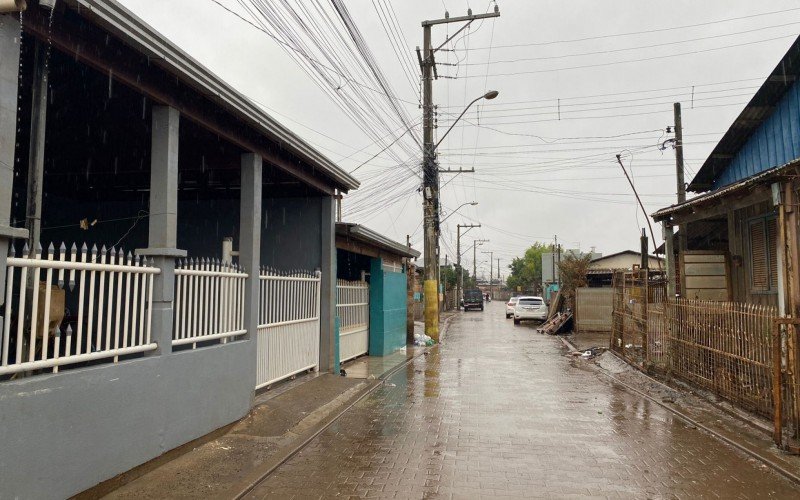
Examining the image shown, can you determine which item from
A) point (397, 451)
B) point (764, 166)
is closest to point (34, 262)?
point (397, 451)

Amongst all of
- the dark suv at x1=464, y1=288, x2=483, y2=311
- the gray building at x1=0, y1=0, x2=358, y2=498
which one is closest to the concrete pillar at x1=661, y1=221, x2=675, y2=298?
the gray building at x1=0, y1=0, x2=358, y2=498

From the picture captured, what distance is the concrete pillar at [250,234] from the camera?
748cm

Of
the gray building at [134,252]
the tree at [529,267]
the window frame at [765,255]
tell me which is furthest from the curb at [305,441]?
the tree at [529,267]

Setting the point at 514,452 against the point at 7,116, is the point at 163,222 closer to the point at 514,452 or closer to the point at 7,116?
the point at 7,116

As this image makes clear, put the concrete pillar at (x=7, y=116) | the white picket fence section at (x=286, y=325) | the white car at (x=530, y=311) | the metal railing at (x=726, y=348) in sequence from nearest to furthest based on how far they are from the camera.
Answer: the concrete pillar at (x=7, y=116), the metal railing at (x=726, y=348), the white picket fence section at (x=286, y=325), the white car at (x=530, y=311)

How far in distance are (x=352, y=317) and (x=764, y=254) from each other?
820 centimetres

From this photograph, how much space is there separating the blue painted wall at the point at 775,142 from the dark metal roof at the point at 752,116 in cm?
12

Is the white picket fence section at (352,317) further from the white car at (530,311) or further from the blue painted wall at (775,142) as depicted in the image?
the white car at (530,311)

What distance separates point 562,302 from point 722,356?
1890 cm

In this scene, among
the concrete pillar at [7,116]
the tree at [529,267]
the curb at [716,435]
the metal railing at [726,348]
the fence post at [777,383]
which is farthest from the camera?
the tree at [529,267]

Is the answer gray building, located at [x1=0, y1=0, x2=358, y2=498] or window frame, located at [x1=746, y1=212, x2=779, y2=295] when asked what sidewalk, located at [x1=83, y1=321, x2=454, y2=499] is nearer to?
gray building, located at [x1=0, y1=0, x2=358, y2=498]

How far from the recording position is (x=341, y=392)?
9.00 m

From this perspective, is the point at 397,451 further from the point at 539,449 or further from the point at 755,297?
the point at 755,297

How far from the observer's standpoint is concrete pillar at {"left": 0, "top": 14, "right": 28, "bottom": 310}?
12.6ft
